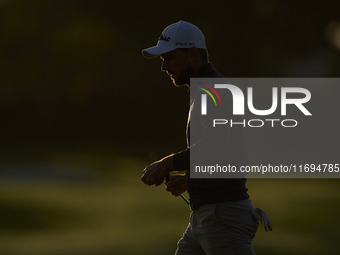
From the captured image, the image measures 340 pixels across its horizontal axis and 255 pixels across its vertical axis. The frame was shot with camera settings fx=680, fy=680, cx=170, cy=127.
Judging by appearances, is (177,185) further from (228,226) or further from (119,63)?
(119,63)

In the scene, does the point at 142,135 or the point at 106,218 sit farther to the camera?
the point at 142,135

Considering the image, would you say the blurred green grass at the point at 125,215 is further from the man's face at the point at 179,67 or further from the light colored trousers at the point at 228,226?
the man's face at the point at 179,67

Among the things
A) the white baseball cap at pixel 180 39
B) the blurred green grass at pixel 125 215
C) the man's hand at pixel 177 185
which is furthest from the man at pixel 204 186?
the blurred green grass at pixel 125 215

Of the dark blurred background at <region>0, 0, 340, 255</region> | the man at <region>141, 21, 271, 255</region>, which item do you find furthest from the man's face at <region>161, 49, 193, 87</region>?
→ the dark blurred background at <region>0, 0, 340, 255</region>

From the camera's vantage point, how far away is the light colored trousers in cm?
376

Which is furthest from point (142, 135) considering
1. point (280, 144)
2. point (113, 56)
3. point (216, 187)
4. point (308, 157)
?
point (216, 187)

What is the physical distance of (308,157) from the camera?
73.8ft

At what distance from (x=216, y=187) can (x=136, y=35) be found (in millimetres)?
27550

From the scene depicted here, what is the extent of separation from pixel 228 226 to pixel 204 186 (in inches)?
10.1

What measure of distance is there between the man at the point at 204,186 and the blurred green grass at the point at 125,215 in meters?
4.28

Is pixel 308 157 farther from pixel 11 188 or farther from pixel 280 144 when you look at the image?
pixel 11 188

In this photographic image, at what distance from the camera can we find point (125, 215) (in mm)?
10875

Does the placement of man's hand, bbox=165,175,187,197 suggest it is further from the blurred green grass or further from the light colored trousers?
the blurred green grass

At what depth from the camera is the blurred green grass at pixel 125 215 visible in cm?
847
